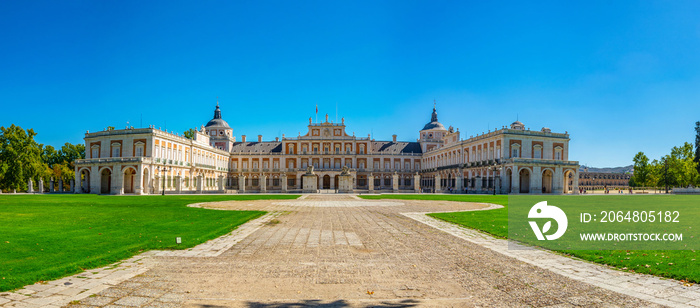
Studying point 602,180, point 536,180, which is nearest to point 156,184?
point 536,180

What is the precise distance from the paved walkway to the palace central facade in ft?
134

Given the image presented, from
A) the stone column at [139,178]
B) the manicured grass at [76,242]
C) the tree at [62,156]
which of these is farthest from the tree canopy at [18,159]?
the manicured grass at [76,242]

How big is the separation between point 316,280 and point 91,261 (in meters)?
3.91

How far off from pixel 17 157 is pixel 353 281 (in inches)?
2420

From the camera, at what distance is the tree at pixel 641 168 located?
73438 millimetres

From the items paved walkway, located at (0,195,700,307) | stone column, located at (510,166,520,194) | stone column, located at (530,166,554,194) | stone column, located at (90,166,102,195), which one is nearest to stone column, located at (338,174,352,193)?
stone column, located at (510,166,520,194)

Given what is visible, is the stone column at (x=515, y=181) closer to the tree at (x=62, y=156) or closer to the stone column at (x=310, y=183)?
the stone column at (x=310, y=183)

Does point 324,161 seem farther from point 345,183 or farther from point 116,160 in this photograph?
point 116,160

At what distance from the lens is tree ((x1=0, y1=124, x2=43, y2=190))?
171ft

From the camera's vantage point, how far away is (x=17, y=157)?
5309 centimetres

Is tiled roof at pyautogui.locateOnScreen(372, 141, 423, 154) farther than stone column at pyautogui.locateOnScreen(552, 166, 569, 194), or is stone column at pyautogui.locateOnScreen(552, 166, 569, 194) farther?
tiled roof at pyautogui.locateOnScreen(372, 141, 423, 154)

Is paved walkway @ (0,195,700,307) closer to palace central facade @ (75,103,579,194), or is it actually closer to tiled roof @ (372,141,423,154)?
palace central facade @ (75,103,579,194)

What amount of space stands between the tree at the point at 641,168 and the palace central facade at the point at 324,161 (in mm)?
12369

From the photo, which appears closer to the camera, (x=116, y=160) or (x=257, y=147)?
(x=116, y=160)
